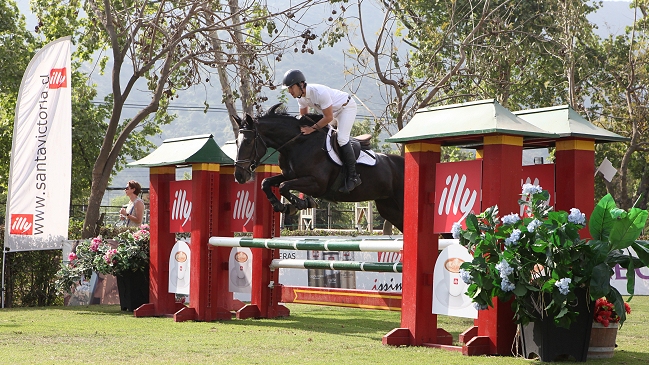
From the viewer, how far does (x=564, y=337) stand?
4992mm

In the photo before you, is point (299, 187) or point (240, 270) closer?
point (299, 187)

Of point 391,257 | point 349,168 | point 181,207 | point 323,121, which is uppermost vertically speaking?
point 323,121

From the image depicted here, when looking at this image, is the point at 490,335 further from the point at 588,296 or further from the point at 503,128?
the point at 503,128

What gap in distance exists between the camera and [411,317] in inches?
234

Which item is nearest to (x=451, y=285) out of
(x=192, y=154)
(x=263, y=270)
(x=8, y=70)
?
(x=263, y=270)

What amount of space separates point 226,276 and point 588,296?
468 centimetres

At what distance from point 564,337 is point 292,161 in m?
Answer: 3.12

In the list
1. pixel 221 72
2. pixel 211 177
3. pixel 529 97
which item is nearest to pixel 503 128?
pixel 211 177

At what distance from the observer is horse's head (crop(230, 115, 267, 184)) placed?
714cm

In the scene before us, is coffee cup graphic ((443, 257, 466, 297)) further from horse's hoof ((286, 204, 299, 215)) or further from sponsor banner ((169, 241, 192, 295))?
sponsor banner ((169, 241, 192, 295))

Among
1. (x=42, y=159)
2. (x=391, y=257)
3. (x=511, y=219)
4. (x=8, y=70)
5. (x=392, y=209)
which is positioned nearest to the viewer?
(x=511, y=219)

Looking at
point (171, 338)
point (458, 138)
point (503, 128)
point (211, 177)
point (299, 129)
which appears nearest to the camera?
point (503, 128)

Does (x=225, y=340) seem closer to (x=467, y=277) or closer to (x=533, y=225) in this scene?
(x=467, y=277)

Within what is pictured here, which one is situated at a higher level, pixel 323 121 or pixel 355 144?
pixel 323 121
